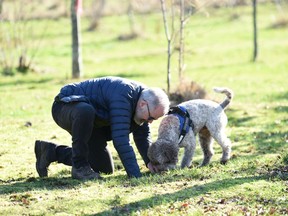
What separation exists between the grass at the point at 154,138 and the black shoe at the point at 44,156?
14cm

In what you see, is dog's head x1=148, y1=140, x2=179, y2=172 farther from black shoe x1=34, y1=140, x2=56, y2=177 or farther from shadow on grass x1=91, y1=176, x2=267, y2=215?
black shoe x1=34, y1=140, x2=56, y2=177

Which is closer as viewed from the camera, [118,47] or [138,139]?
[138,139]

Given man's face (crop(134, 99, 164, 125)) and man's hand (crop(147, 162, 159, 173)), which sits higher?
man's face (crop(134, 99, 164, 125))

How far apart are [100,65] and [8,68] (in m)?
4.28

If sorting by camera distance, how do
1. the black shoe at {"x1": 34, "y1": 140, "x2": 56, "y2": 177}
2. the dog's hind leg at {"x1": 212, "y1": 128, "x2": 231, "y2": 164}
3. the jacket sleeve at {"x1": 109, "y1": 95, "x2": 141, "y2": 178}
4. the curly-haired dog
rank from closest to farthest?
the jacket sleeve at {"x1": 109, "y1": 95, "x2": 141, "y2": 178} → the curly-haired dog → the black shoe at {"x1": 34, "y1": 140, "x2": 56, "y2": 177} → the dog's hind leg at {"x1": 212, "y1": 128, "x2": 231, "y2": 164}

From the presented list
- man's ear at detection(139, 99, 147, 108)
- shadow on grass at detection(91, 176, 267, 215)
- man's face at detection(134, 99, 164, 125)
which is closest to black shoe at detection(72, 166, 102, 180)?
man's face at detection(134, 99, 164, 125)

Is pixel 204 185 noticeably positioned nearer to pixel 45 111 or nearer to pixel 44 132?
pixel 44 132

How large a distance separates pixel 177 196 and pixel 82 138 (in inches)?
61.9

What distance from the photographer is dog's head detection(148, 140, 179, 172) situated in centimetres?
761

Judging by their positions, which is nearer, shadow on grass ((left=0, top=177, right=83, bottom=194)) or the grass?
the grass

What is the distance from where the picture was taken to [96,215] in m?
5.93

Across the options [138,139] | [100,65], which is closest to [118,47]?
[100,65]

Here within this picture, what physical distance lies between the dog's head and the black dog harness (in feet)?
0.88

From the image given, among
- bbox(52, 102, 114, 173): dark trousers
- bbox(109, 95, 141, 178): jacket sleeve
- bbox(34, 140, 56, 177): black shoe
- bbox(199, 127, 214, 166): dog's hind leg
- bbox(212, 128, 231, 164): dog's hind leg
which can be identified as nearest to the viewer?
bbox(109, 95, 141, 178): jacket sleeve
